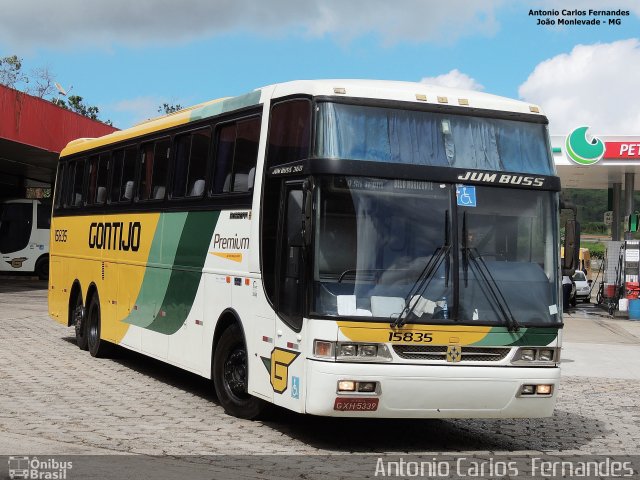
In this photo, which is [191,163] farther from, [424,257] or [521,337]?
[521,337]

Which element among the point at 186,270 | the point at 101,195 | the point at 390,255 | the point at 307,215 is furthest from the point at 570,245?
the point at 101,195

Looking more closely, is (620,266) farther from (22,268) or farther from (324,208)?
(324,208)

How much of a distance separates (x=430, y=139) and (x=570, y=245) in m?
1.61

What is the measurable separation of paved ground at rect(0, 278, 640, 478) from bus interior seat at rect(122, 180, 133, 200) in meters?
2.37

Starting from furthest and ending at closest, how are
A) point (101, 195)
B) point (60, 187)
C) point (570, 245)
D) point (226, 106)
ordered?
point (60, 187)
point (101, 195)
point (226, 106)
point (570, 245)

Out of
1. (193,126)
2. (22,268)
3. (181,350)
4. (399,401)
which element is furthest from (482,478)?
(22,268)

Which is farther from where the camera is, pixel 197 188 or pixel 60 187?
pixel 60 187

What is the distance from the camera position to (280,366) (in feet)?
31.2

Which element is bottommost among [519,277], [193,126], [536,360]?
[536,360]

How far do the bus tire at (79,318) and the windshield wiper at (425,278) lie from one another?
8.97 meters

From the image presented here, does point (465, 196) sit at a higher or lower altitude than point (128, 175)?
lower

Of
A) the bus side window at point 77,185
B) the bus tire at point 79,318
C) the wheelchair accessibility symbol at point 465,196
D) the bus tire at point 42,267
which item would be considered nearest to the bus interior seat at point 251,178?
the wheelchair accessibility symbol at point 465,196

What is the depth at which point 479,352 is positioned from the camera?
913 cm

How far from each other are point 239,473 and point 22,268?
117ft
